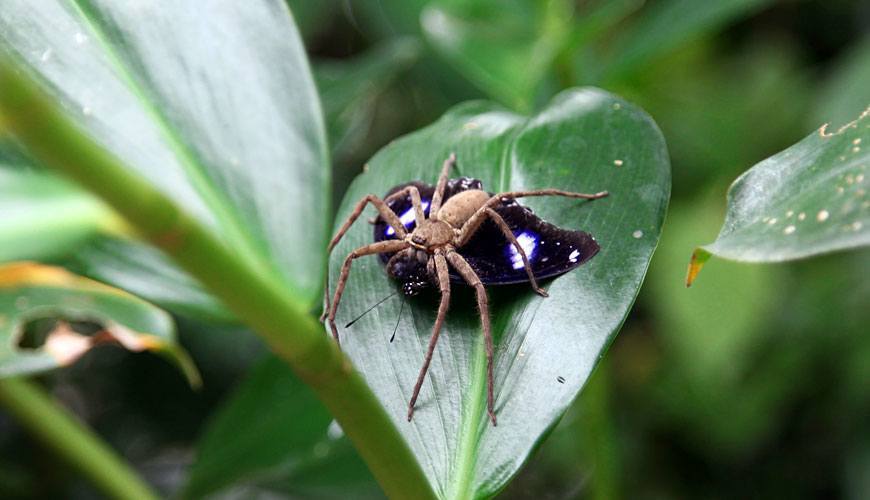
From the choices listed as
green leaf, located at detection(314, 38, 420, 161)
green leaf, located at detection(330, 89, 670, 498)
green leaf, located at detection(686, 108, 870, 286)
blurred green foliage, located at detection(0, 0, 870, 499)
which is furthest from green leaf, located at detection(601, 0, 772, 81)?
green leaf, located at detection(686, 108, 870, 286)

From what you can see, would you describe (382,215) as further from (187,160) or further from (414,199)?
(187,160)

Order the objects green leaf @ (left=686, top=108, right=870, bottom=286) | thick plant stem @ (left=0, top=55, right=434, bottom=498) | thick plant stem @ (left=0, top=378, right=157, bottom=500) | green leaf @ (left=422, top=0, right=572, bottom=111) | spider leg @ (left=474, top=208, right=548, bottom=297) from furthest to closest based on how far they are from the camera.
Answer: green leaf @ (left=422, top=0, right=572, bottom=111)
thick plant stem @ (left=0, top=378, right=157, bottom=500)
spider leg @ (left=474, top=208, right=548, bottom=297)
green leaf @ (left=686, top=108, right=870, bottom=286)
thick plant stem @ (left=0, top=55, right=434, bottom=498)

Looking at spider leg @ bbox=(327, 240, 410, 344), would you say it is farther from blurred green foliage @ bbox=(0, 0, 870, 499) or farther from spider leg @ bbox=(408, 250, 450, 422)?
blurred green foliage @ bbox=(0, 0, 870, 499)

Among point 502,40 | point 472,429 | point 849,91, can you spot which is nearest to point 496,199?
point 472,429

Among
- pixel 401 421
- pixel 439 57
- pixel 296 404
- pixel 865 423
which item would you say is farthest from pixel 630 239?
pixel 865 423

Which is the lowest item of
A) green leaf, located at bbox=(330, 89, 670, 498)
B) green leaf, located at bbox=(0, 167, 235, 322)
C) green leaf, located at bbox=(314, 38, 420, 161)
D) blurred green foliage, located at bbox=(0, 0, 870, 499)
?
blurred green foliage, located at bbox=(0, 0, 870, 499)

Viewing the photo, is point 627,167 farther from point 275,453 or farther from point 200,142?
point 275,453

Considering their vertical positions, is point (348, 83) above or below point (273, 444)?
above

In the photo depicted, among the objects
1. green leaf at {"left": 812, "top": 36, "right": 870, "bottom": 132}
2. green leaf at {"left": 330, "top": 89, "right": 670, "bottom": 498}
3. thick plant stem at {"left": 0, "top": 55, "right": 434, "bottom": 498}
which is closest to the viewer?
thick plant stem at {"left": 0, "top": 55, "right": 434, "bottom": 498}
